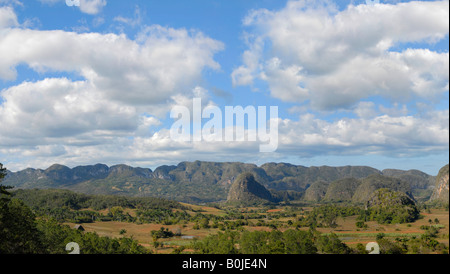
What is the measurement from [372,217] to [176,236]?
101485 mm

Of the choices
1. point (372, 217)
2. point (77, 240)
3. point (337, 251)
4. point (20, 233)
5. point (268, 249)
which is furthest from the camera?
point (372, 217)

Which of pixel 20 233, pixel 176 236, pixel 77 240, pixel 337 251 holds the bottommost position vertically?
pixel 176 236

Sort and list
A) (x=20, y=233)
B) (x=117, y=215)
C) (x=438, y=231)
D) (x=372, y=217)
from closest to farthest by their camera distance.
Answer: (x=20, y=233) → (x=438, y=231) → (x=372, y=217) → (x=117, y=215)

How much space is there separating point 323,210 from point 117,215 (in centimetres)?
11741

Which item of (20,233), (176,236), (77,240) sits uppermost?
(20,233)

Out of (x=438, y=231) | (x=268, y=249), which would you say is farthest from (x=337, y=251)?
(x=438, y=231)

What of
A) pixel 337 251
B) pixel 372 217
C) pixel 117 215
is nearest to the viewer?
pixel 337 251

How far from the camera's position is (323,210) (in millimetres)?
187000
